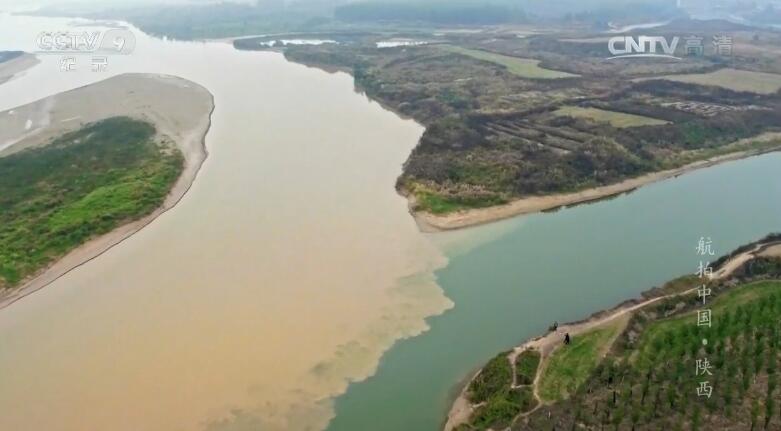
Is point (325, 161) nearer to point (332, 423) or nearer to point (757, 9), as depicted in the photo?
point (332, 423)

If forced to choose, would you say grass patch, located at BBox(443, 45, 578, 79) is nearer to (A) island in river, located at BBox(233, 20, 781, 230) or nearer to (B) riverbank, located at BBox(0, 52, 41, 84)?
(A) island in river, located at BBox(233, 20, 781, 230)

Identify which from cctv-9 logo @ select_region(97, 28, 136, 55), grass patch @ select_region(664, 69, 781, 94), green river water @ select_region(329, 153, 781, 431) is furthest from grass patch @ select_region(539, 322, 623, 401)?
cctv-9 logo @ select_region(97, 28, 136, 55)

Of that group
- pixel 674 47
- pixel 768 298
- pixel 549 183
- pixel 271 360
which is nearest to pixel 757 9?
pixel 674 47

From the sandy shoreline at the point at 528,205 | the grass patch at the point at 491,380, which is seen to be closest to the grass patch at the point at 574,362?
the grass patch at the point at 491,380

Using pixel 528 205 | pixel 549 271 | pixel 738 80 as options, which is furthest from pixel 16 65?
pixel 738 80

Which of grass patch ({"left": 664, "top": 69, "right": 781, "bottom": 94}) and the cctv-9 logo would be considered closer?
grass patch ({"left": 664, "top": 69, "right": 781, "bottom": 94})

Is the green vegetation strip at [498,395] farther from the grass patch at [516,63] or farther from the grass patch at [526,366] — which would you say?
the grass patch at [516,63]
